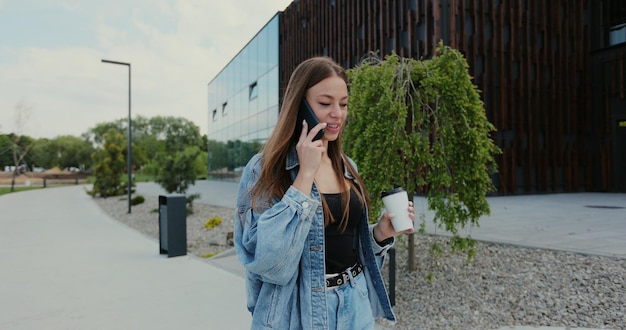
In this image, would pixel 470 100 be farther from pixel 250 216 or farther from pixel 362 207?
pixel 250 216

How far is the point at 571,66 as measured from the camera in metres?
20.6

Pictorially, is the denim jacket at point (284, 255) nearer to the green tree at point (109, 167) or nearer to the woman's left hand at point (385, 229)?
the woman's left hand at point (385, 229)

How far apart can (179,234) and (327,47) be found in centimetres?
2078

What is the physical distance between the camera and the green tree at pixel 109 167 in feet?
80.2

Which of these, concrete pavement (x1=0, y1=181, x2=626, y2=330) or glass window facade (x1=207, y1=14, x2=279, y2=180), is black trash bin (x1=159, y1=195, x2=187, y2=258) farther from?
glass window facade (x1=207, y1=14, x2=279, y2=180)

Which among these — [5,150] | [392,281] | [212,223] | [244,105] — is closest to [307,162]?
[392,281]

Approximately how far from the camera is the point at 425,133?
16.1 feet

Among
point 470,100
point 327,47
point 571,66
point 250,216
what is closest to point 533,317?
point 470,100

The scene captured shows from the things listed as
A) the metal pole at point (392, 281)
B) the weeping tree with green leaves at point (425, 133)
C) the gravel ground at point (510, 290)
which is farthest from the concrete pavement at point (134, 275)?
the weeping tree with green leaves at point (425, 133)

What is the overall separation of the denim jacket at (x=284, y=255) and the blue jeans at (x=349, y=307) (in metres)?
0.08

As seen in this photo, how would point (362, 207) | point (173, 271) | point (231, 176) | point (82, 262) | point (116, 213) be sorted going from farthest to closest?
point (231, 176) < point (116, 213) < point (82, 262) < point (173, 271) < point (362, 207)

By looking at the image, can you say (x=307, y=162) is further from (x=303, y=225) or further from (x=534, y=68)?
(x=534, y=68)

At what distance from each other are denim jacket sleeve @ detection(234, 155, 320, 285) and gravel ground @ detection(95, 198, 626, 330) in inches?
117

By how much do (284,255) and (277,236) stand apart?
7 cm
